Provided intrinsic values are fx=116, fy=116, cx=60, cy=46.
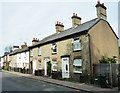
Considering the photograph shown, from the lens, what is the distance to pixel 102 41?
49.1 feet

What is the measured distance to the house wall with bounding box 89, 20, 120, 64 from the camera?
13.7m

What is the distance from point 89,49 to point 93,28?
2.81 metres

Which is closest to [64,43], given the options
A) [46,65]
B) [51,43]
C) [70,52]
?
[70,52]

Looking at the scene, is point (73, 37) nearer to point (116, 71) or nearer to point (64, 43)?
point (64, 43)

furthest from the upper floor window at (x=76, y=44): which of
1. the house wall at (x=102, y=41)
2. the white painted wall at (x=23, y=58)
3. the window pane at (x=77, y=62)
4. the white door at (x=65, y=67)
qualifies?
the white painted wall at (x=23, y=58)

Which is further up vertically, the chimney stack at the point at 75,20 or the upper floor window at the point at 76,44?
the chimney stack at the point at 75,20

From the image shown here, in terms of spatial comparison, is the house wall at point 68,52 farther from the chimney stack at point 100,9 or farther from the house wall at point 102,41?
the chimney stack at point 100,9

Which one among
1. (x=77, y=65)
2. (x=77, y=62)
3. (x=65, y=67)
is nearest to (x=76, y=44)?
(x=77, y=62)

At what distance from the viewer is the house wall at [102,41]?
13688mm

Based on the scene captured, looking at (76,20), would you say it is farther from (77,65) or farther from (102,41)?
(77,65)

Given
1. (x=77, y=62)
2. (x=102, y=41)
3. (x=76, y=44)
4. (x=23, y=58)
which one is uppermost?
(x=102, y=41)

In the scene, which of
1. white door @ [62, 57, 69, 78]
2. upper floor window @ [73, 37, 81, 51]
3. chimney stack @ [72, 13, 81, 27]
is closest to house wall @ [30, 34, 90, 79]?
upper floor window @ [73, 37, 81, 51]

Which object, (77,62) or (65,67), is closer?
(77,62)

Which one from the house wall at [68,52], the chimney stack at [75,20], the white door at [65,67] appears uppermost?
the chimney stack at [75,20]
